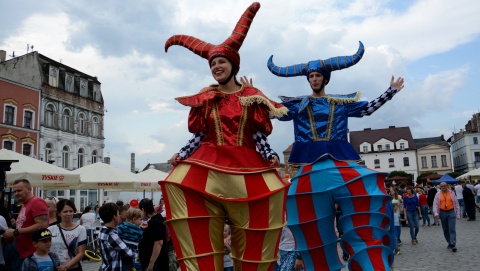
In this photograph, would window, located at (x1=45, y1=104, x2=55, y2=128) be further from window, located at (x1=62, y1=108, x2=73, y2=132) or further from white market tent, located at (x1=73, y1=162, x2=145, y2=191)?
white market tent, located at (x1=73, y1=162, x2=145, y2=191)

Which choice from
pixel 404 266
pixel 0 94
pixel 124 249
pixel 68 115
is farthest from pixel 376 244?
pixel 68 115

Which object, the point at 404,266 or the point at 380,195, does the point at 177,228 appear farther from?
the point at 404,266

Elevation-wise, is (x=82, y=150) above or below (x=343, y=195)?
above

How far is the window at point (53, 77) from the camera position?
38984mm

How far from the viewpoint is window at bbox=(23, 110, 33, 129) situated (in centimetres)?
3525

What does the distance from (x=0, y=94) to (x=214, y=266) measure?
33.3m

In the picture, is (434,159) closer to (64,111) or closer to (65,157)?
(65,157)

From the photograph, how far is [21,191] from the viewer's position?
559cm

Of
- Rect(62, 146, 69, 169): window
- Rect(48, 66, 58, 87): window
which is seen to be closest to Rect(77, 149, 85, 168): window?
Rect(62, 146, 69, 169): window

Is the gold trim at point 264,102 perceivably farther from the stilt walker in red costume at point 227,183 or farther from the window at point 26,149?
the window at point 26,149

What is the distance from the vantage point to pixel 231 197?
321 cm

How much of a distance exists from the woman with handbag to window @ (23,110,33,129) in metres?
32.6

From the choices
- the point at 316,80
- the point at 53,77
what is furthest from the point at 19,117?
the point at 316,80

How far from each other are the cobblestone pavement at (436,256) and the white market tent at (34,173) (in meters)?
2.23
